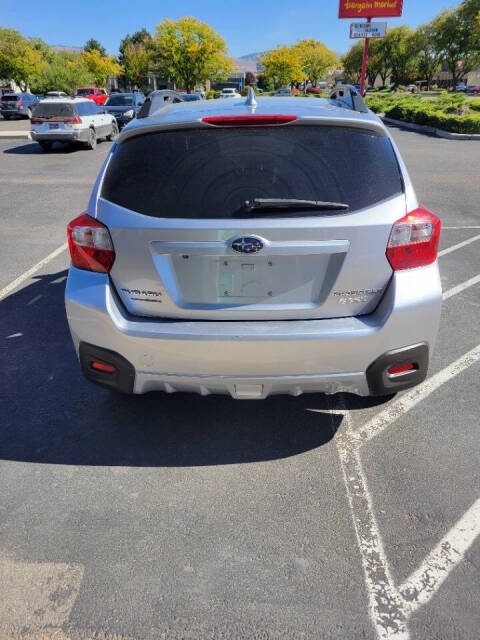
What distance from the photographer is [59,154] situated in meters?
17.4

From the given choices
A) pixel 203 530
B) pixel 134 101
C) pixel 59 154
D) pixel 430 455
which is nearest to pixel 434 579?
pixel 430 455

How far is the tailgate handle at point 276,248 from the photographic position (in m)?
2.37

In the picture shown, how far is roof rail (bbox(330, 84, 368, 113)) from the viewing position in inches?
122

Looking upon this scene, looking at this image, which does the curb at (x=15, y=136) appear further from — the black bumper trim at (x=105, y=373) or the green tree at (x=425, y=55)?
the green tree at (x=425, y=55)

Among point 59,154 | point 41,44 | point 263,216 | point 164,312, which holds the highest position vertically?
point 41,44

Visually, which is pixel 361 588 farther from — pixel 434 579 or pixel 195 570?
pixel 195 570

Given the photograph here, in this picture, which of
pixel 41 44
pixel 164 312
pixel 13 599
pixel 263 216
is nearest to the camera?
pixel 13 599

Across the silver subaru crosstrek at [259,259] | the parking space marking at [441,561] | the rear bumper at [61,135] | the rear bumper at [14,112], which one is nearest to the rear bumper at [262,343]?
the silver subaru crosstrek at [259,259]

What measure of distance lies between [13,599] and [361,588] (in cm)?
146

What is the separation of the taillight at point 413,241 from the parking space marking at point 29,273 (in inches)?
165

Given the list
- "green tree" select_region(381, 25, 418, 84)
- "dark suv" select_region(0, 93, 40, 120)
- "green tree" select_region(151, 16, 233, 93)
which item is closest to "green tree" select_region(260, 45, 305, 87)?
"green tree" select_region(151, 16, 233, 93)

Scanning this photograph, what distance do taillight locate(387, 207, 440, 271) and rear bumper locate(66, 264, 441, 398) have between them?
0.06 meters

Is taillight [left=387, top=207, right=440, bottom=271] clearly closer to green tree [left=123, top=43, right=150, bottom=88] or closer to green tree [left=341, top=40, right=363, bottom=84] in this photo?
green tree [left=123, top=43, right=150, bottom=88]

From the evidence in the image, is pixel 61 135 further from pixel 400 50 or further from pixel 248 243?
pixel 400 50
